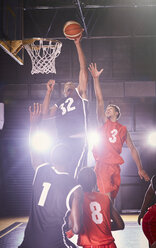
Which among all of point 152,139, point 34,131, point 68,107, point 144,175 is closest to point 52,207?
point 34,131

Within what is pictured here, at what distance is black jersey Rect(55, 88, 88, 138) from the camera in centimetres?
563

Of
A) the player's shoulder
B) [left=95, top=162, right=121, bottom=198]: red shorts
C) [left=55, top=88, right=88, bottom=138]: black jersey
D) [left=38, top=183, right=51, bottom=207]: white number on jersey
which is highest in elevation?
[left=55, top=88, right=88, bottom=138]: black jersey

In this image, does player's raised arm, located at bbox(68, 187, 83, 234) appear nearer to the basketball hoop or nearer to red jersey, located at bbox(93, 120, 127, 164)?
red jersey, located at bbox(93, 120, 127, 164)

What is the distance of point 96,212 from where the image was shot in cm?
341

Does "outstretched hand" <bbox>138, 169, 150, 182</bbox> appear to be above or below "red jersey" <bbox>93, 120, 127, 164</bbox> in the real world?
below

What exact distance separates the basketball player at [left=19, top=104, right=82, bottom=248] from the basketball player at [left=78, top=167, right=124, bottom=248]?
0.13 metres

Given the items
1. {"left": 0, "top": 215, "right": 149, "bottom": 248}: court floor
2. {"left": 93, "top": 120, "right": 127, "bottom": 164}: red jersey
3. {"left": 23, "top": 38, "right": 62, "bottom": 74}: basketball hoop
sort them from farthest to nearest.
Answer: {"left": 23, "top": 38, "right": 62, "bottom": 74}: basketball hoop < {"left": 93, "top": 120, "right": 127, "bottom": 164}: red jersey < {"left": 0, "top": 215, "right": 149, "bottom": 248}: court floor

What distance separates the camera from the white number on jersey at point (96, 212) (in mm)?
3393

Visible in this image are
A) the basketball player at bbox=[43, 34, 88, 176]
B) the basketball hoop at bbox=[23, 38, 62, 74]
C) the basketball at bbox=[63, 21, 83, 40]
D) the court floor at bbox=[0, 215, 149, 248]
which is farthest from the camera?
the basketball hoop at bbox=[23, 38, 62, 74]

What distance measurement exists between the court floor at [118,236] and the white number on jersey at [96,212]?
2.45 metres

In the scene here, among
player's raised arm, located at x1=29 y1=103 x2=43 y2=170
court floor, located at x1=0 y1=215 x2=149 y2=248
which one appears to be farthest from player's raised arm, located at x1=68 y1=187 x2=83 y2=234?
court floor, located at x1=0 y1=215 x2=149 y2=248

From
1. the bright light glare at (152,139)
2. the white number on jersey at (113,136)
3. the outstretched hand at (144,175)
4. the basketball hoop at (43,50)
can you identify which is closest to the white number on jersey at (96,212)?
the outstretched hand at (144,175)

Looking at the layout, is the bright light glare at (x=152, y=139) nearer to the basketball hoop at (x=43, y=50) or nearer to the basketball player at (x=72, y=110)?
the basketball hoop at (x=43, y=50)

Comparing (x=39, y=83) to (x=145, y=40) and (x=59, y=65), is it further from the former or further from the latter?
(x=145, y=40)
